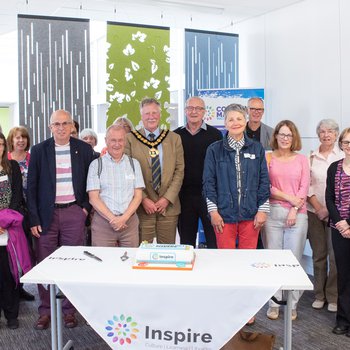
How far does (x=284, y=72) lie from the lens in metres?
5.78

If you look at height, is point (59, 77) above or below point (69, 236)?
above

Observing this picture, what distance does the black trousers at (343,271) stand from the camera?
10.2 feet

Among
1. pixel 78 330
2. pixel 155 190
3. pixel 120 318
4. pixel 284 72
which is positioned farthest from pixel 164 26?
pixel 120 318

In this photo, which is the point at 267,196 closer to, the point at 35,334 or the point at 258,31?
the point at 35,334

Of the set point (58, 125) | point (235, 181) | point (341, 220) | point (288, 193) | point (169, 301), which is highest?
point (58, 125)

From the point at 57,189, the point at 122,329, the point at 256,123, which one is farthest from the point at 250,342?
the point at 256,123

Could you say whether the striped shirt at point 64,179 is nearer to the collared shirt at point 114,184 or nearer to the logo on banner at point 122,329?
the collared shirt at point 114,184

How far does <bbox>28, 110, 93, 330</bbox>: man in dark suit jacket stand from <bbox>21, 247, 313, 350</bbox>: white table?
91 centimetres

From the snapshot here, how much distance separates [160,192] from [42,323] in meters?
1.24

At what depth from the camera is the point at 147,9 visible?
552cm

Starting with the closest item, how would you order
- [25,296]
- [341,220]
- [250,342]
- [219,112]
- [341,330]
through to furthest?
[250,342] < [341,220] < [341,330] < [25,296] < [219,112]

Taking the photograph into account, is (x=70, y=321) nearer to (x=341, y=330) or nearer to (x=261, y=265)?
(x=261, y=265)

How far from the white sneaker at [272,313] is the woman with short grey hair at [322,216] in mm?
421

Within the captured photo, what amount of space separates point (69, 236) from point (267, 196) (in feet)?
4.51
